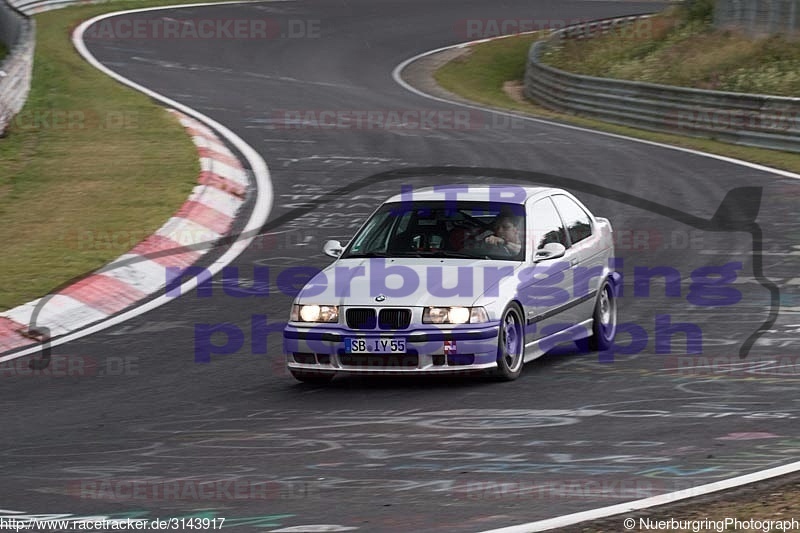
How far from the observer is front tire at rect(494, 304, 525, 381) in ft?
30.9

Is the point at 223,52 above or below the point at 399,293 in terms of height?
below

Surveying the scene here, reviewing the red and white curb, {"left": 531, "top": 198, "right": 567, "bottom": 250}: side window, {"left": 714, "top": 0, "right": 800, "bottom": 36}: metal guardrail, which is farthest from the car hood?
{"left": 714, "top": 0, "right": 800, "bottom": 36}: metal guardrail

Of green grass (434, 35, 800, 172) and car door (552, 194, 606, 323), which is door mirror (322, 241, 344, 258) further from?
green grass (434, 35, 800, 172)

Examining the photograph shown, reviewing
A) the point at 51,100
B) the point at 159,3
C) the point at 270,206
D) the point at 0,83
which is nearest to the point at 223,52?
the point at 159,3

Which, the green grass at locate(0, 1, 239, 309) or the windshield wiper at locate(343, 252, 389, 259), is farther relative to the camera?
the green grass at locate(0, 1, 239, 309)

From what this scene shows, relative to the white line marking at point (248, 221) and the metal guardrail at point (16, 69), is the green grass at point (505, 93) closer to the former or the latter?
the white line marking at point (248, 221)

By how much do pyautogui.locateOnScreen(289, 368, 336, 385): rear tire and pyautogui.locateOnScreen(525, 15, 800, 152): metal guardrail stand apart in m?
14.7

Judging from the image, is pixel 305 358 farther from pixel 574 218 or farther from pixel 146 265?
pixel 146 265

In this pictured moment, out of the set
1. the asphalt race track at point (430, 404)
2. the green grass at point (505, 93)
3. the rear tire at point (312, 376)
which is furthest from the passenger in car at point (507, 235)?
the green grass at point (505, 93)

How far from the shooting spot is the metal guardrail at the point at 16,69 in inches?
832

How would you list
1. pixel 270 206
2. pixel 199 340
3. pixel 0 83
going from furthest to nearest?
1. pixel 0 83
2. pixel 270 206
3. pixel 199 340

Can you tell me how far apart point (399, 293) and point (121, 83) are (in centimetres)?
1988

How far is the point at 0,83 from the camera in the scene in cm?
2072

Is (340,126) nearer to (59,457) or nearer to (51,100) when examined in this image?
(51,100)
